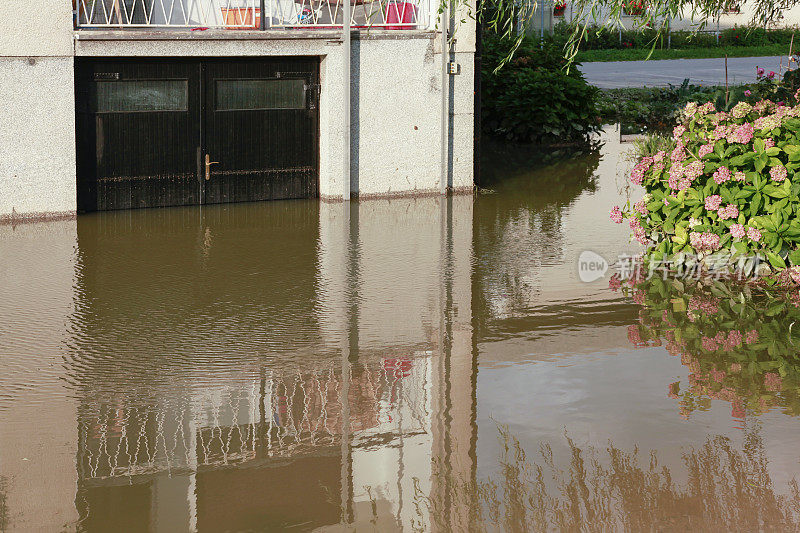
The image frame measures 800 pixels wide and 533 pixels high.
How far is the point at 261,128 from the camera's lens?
14.8 m

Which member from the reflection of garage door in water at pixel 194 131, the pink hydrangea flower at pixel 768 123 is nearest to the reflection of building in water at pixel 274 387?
the reflection of garage door in water at pixel 194 131

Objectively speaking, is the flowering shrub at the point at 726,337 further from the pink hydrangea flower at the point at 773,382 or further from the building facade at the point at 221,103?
the building facade at the point at 221,103

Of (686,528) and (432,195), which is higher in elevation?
(432,195)

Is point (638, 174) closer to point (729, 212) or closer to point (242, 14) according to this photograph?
point (729, 212)

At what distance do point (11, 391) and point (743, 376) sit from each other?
494cm

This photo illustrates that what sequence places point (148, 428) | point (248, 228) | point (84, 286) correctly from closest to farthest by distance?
point (148, 428)
point (84, 286)
point (248, 228)

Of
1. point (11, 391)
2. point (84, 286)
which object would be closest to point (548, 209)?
point (84, 286)

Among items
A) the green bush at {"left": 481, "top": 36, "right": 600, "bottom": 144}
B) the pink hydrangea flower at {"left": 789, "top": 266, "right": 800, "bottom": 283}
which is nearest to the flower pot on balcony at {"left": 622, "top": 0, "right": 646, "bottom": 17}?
the pink hydrangea flower at {"left": 789, "top": 266, "right": 800, "bottom": 283}

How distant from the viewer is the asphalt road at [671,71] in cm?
3172

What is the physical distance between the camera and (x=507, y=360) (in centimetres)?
852

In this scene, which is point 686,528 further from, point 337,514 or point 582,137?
point 582,137

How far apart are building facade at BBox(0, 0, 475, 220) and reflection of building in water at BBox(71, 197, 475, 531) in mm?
1665

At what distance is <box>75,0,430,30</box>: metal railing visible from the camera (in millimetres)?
13695

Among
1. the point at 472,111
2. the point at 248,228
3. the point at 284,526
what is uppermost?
the point at 472,111
